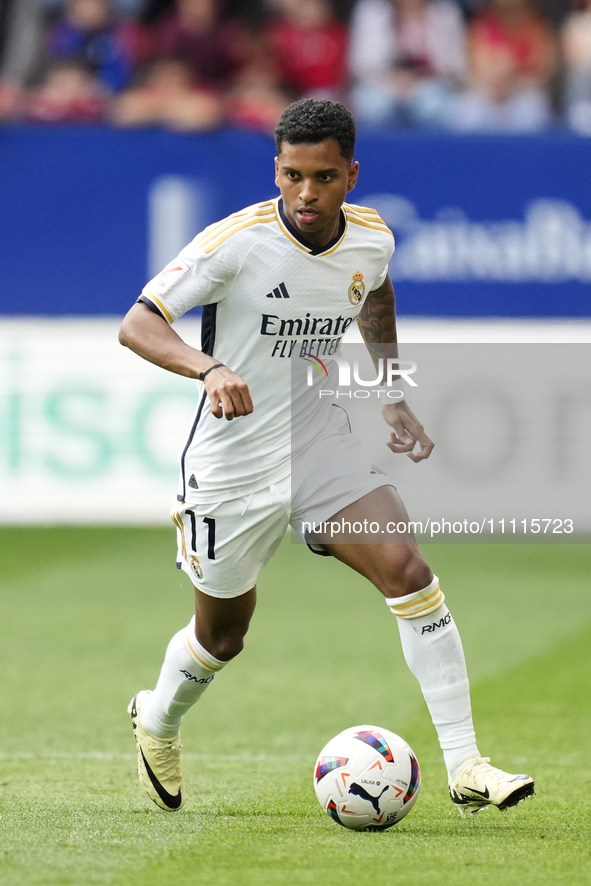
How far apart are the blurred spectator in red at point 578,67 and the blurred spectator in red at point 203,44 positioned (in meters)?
2.92

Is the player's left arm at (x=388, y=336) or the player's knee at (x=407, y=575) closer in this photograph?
the player's knee at (x=407, y=575)

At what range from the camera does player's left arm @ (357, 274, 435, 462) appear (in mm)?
4984

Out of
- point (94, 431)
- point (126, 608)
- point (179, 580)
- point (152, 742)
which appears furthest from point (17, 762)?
point (94, 431)

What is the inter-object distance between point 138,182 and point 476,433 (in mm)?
3455

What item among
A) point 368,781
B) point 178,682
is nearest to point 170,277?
point 178,682

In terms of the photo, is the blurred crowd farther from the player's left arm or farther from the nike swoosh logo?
the nike swoosh logo

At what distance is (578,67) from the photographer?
485 inches

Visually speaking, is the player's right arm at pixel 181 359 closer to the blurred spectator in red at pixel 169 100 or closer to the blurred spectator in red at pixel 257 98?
the blurred spectator in red at pixel 257 98

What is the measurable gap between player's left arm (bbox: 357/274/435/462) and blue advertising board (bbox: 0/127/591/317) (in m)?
6.29

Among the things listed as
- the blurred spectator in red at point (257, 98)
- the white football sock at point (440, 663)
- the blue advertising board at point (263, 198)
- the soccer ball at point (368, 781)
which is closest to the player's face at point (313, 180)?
the white football sock at point (440, 663)

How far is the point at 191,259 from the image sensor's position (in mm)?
4480

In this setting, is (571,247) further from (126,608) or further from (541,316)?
(126,608)

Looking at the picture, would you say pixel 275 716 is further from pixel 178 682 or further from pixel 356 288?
pixel 356 288

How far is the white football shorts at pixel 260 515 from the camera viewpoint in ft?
15.3
